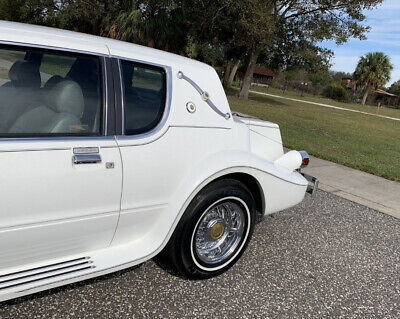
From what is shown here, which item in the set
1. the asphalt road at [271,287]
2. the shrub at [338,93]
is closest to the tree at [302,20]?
the asphalt road at [271,287]

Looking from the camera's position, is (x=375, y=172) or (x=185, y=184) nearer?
(x=185, y=184)

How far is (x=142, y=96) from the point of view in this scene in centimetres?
226

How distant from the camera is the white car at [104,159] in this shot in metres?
1.81

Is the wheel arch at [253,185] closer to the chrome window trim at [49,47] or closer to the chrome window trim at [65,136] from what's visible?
the chrome window trim at [65,136]

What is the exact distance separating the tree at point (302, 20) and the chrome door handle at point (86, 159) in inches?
673

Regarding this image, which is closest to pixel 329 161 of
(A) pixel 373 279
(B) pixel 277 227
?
(B) pixel 277 227

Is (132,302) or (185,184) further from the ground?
(185,184)

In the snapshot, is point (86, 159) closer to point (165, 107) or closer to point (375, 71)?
point (165, 107)

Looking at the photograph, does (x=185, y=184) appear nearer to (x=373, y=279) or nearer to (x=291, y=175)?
(x=291, y=175)

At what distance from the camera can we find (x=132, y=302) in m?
2.38

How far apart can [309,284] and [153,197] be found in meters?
1.60

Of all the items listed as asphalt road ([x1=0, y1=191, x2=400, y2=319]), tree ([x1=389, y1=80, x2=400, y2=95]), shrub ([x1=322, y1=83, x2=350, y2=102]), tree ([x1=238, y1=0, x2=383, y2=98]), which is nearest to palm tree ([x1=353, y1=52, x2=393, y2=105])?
shrub ([x1=322, y1=83, x2=350, y2=102])

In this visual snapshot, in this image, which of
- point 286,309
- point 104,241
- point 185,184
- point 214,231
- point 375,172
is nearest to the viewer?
point 104,241

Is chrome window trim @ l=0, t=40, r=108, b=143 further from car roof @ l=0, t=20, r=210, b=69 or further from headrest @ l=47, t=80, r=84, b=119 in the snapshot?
headrest @ l=47, t=80, r=84, b=119
